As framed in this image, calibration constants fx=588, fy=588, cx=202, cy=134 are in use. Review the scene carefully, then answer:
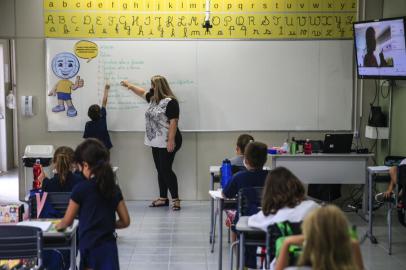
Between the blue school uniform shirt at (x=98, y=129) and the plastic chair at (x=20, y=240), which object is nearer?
the plastic chair at (x=20, y=240)

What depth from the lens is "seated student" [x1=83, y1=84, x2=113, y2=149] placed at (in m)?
7.25

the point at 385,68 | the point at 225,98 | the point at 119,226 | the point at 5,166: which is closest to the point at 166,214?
the point at 225,98

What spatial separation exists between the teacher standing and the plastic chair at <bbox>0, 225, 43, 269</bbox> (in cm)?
401

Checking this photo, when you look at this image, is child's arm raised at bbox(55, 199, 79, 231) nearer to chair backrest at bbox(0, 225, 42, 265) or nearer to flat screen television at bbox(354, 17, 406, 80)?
chair backrest at bbox(0, 225, 42, 265)

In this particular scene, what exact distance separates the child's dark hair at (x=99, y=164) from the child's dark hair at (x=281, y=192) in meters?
0.89

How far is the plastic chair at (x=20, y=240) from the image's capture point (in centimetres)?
326

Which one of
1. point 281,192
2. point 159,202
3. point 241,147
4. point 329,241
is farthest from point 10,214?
point 159,202

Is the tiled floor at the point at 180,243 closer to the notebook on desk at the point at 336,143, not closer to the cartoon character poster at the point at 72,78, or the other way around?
the notebook on desk at the point at 336,143

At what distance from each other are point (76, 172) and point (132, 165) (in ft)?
10.3

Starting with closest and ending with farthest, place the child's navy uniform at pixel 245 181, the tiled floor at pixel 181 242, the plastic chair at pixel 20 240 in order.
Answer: the plastic chair at pixel 20 240
the child's navy uniform at pixel 245 181
the tiled floor at pixel 181 242

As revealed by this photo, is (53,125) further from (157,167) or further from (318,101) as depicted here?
(318,101)

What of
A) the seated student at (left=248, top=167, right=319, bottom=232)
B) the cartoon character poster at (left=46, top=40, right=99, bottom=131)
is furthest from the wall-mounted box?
the seated student at (left=248, top=167, right=319, bottom=232)

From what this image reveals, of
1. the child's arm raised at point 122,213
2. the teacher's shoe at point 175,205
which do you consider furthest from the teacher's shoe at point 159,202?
the child's arm raised at point 122,213

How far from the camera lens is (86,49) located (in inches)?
299
